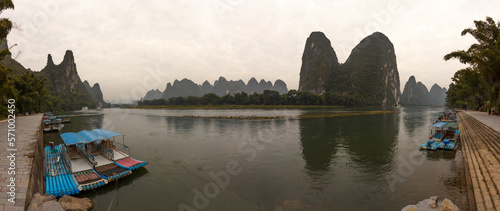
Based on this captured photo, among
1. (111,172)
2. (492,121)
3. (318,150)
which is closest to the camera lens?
(111,172)

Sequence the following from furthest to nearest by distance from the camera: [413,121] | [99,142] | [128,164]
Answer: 1. [413,121]
2. [99,142]
3. [128,164]

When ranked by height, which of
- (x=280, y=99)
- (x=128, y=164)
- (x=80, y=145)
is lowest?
(x=128, y=164)

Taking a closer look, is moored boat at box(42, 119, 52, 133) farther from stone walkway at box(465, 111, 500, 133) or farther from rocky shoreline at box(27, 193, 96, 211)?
stone walkway at box(465, 111, 500, 133)

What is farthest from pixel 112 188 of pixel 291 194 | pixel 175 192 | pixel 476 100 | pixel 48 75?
pixel 48 75

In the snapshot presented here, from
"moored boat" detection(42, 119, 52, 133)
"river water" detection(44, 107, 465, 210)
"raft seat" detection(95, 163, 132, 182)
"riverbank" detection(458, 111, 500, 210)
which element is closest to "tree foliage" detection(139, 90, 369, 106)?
"moored boat" detection(42, 119, 52, 133)

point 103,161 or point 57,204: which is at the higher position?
point 103,161

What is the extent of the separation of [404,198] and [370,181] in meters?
2.74

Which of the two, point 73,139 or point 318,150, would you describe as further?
point 318,150

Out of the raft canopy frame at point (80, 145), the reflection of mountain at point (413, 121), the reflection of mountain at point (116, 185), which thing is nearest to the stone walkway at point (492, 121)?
the reflection of mountain at point (413, 121)

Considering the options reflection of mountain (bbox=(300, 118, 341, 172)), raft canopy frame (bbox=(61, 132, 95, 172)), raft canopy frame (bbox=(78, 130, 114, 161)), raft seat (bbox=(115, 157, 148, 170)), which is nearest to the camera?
raft canopy frame (bbox=(61, 132, 95, 172))

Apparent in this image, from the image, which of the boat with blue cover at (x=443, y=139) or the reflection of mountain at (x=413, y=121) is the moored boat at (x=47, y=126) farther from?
the reflection of mountain at (x=413, y=121)

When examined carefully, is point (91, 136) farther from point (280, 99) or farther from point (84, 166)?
point (280, 99)

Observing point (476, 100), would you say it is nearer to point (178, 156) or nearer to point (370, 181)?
point (370, 181)

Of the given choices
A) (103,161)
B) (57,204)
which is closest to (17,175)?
(57,204)
